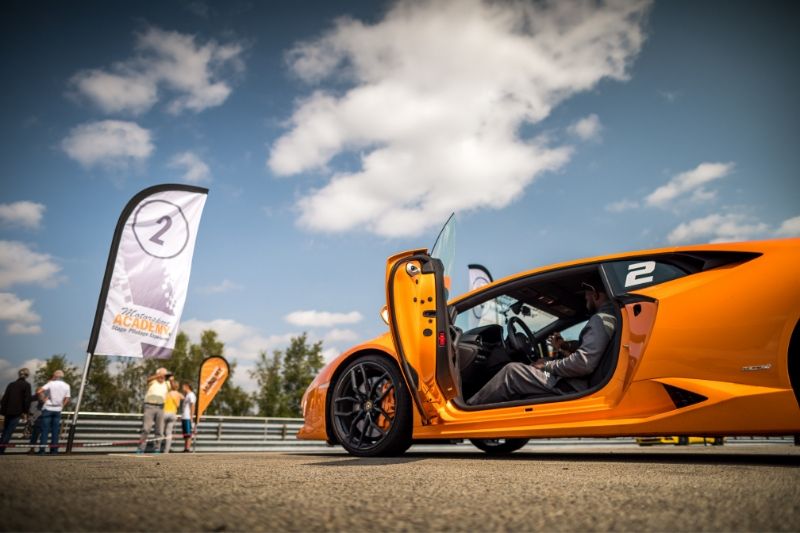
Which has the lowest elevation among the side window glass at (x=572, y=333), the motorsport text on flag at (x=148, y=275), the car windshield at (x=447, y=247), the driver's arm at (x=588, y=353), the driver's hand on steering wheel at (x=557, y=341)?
the driver's arm at (x=588, y=353)

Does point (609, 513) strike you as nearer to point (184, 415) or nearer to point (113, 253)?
point (113, 253)

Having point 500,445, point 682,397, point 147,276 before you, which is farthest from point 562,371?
point 147,276

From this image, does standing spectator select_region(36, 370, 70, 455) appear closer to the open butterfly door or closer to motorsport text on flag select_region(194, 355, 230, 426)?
motorsport text on flag select_region(194, 355, 230, 426)

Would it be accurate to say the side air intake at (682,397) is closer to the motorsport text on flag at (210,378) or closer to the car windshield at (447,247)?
the car windshield at (447,247)

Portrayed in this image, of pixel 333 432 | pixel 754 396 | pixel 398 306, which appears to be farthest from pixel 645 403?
pixel 333 432

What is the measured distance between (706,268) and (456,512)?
2551mm

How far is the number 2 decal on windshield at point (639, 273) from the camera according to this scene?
3.36m

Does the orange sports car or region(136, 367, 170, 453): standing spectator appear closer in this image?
the orange sports car

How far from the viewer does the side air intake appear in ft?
9.45

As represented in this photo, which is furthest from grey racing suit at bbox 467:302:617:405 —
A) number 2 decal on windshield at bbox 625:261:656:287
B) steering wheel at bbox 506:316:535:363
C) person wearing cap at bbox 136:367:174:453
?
person wearing cap at bbox 136:367:174:453

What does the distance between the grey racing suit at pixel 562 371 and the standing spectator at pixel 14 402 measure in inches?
360

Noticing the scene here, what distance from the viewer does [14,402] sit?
30.1 feet

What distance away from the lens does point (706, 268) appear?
3.15 m

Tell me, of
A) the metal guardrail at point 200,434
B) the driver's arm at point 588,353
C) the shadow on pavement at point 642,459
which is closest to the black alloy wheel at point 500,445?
the shadow on pavement at point 642,459
